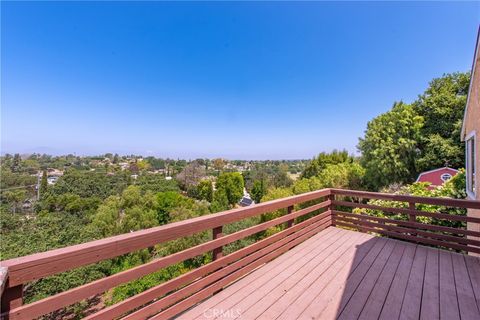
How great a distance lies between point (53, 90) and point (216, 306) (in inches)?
716

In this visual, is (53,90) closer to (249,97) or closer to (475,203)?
(249,97)

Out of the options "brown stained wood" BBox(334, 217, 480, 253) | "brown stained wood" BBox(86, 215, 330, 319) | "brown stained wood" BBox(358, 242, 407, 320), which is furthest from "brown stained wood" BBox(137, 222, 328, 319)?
"brown stained wood" BBox(334, 217, 480, 253)

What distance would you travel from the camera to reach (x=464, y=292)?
2.15 m

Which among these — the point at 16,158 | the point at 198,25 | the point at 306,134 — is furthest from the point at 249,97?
the point at 16,158

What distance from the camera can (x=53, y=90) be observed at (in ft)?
45.7

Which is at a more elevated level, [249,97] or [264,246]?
[249,97]

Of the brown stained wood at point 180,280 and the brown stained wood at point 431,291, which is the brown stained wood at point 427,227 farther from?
the brown stained wood at point 180,280

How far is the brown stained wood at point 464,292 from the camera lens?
1830 millimetres

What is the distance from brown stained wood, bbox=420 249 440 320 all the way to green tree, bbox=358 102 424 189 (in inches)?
609

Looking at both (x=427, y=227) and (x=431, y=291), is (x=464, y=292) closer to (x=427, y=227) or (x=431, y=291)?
(x=431, y=291)

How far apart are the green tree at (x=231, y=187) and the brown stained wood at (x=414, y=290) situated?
126 ft

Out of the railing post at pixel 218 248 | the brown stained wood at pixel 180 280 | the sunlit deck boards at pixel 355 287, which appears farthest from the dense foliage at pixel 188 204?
the railing post at pixel 218 248

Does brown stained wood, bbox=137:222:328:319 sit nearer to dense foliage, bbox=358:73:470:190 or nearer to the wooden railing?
the wooden railing

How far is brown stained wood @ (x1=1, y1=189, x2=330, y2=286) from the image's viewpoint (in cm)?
102
